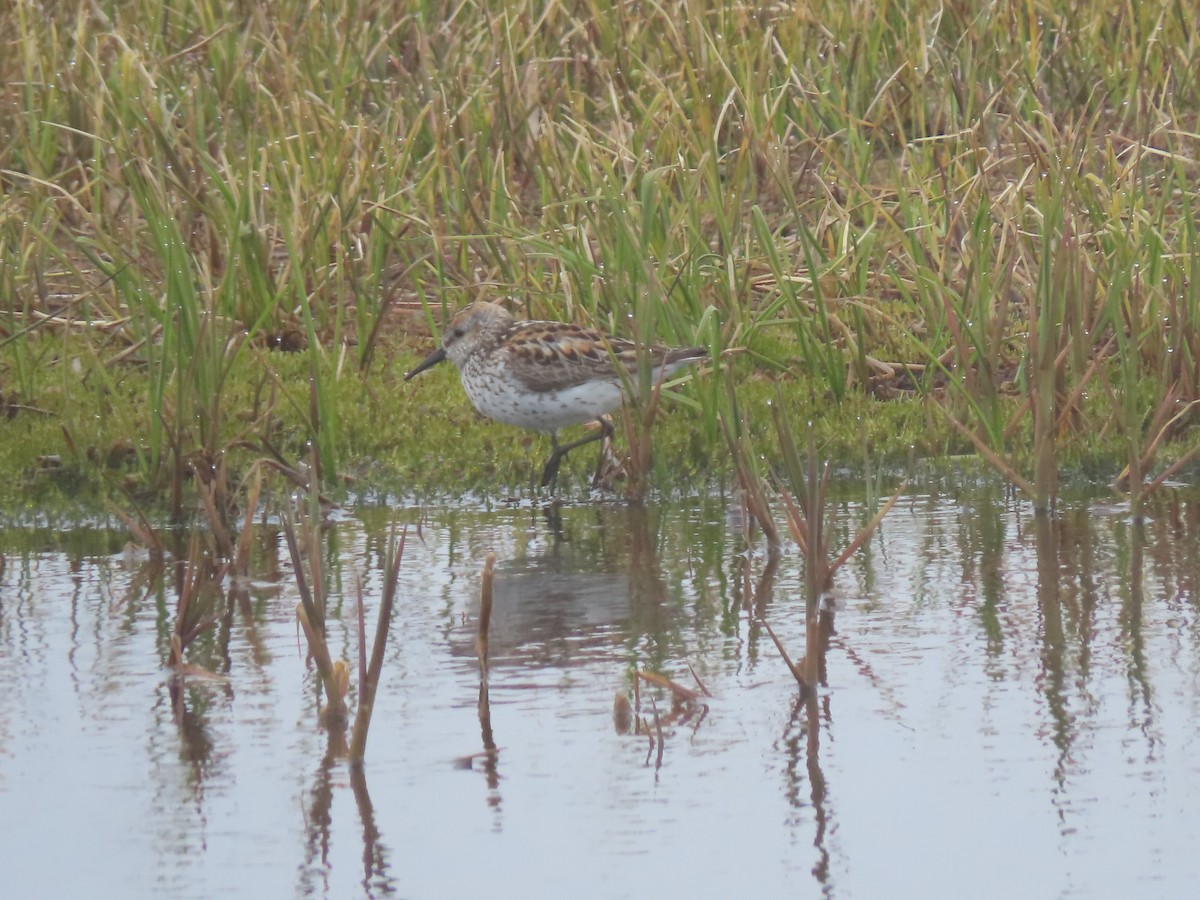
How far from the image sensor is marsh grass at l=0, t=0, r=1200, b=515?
24.6ft

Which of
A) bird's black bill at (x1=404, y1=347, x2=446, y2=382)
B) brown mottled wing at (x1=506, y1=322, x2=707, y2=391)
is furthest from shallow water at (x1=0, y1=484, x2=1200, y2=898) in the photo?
bird's black bill at (x1=404, y1=347, x2=446, y2=382)

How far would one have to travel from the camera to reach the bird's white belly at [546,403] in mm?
7703

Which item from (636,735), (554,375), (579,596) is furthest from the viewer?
(554,375)

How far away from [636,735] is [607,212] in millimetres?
4531

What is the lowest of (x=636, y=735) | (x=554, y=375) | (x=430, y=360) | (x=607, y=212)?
(x=636, y=735)

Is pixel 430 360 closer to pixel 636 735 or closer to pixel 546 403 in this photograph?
pixel 546 403

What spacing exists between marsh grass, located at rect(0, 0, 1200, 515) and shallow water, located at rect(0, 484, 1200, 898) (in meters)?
1.02

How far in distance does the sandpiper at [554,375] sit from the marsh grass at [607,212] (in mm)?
210

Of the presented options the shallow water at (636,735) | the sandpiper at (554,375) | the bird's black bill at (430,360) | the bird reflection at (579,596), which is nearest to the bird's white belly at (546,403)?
the sandpiper at (554,375)

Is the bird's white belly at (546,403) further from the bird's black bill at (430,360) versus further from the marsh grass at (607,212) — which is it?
the bird's black bill at (430,360)

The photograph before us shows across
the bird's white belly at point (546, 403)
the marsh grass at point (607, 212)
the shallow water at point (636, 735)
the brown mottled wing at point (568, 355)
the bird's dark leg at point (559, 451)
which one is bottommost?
the shallow water at point (636, 735)

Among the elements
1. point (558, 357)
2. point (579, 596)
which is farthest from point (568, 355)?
point (579, 596)

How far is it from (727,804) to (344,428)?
4394 millimetres

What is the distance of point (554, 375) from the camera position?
771cm
